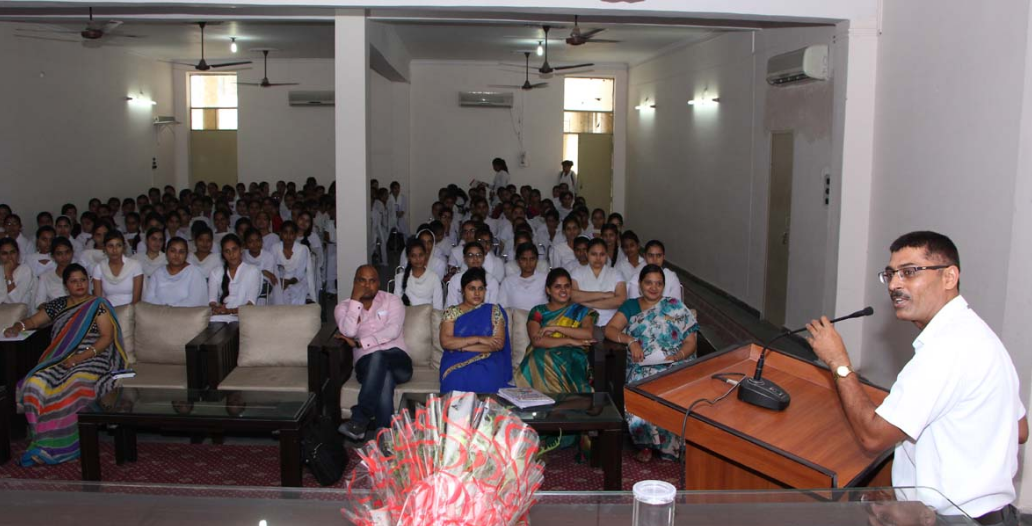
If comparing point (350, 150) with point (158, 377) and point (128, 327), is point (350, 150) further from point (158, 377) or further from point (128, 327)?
point (158, 377)

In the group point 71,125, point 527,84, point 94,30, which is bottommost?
point 71,125

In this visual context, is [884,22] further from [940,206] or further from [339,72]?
[339,72]

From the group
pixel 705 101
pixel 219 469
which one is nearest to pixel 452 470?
pixel 219 469

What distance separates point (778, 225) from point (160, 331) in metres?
5.75

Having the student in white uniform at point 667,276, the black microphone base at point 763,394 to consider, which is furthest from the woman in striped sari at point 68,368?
the black microphone base at point 763,394

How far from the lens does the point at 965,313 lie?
225cm

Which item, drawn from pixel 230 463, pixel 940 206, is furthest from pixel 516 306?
pixel 940 206

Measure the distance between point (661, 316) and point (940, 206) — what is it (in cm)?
171

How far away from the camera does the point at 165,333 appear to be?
207 inches

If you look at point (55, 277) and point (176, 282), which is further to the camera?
point (55, 277)

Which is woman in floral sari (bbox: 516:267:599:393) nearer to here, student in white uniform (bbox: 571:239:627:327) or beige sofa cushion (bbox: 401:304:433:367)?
beige sofa cushion (bbox: 401:304:433:367)

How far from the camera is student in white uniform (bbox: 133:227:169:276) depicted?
668 cm

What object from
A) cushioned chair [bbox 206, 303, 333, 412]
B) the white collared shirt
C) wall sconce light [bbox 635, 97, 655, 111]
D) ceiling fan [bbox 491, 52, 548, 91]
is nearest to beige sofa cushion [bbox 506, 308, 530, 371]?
cushioned chair [bbox 206, 303, 333, 412]

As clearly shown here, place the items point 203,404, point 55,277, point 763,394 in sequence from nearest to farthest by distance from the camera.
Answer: point 763,394 → point 203,404 → point 55,277
